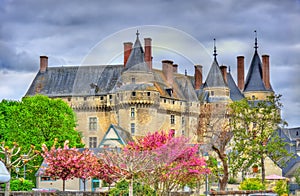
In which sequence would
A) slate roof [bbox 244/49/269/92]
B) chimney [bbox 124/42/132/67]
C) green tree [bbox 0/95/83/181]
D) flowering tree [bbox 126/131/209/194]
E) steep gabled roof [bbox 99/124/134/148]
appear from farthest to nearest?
slate roof [bbox 244/49/269/92] < green tree [bbox 0/95/83/181] < steep gabled roof [bbox 99/124/134/148] < chimney [bbox 124/42/132/67] < flowering tree [bbox 126/131/209/194]

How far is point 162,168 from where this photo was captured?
30.8 m

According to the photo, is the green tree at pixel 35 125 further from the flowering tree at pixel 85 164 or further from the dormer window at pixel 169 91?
the dormer window at pixel 169 91

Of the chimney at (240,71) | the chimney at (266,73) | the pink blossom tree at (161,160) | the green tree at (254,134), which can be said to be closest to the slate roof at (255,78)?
the chimney at (266,73)

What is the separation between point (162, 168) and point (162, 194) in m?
1.20

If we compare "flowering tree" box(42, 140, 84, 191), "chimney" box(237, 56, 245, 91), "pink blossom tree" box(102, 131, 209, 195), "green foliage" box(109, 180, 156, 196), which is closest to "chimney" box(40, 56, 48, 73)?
"chimney" box(237, 56, 245, 91)

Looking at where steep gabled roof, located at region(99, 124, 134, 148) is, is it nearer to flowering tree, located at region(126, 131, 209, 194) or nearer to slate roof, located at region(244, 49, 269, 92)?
flowering tree, located at region(126, 131, 209, 194)

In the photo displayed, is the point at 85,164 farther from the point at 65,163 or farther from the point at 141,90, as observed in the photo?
the point at 141,90

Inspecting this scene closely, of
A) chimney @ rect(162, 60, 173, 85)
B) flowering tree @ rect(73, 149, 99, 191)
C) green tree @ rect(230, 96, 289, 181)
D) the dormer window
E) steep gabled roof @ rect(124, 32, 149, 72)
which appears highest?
steep gabled roof @ rect(124, 32, 149, 72)

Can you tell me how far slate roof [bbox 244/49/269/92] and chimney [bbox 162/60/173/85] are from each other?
6650 centimetres

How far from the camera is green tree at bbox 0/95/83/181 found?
60.6 metres

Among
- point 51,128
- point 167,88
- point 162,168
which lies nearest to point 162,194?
point 162,168

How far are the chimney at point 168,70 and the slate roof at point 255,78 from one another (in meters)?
66.5

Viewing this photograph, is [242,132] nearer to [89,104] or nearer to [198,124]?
[198,124]

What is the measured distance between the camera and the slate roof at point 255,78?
10150 centimetres
